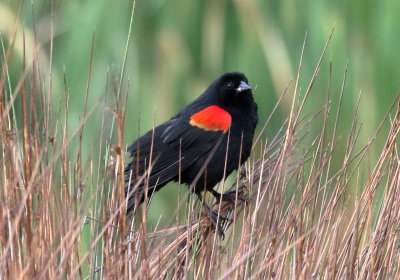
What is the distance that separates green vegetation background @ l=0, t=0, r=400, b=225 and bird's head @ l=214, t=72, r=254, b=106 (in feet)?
5.96

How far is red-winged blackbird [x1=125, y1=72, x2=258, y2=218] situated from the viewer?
3564mm

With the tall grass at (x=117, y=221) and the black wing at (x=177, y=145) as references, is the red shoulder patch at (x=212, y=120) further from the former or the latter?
the tall grass at (x=117, y=221)

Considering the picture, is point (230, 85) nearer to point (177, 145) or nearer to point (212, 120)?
point (212, 120)

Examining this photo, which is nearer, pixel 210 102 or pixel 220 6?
pixel 210 102

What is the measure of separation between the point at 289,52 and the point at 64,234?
416 centimetres

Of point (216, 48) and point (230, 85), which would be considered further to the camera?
point (216, 48)

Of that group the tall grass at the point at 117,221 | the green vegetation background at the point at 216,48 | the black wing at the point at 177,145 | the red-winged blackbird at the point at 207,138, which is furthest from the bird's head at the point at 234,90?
the green vegetation background at the point at 216,48

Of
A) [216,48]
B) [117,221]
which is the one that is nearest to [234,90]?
[117,221]

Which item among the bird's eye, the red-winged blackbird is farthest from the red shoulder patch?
the bird's eye

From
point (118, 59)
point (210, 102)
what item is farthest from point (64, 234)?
point (118, 59)

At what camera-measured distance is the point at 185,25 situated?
6.09 meters

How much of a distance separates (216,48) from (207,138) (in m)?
2.47

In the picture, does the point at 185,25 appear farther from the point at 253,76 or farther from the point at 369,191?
the point at 369,191

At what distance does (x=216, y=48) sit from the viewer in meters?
6.08
